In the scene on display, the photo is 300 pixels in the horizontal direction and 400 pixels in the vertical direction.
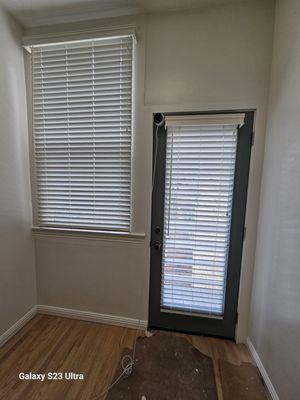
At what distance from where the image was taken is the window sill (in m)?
1.94

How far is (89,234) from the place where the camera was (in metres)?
2.02

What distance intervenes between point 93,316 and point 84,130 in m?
1.92

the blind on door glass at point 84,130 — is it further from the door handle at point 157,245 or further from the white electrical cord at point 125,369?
the white electrical cord at point 125,369

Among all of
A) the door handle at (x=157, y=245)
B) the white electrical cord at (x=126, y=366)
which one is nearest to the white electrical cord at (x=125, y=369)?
the white electrical cord at (x=126, y=366)

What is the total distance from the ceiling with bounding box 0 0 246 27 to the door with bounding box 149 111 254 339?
2.83ft

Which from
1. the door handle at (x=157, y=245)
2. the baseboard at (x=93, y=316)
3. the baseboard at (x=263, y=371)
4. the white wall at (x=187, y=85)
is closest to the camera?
the baseboard at (x=263, y=371)

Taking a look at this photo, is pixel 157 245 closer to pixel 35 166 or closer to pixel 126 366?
pixel 126 366

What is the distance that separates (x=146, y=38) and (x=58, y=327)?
9.45 feet

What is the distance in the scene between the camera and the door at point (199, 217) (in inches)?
68.1

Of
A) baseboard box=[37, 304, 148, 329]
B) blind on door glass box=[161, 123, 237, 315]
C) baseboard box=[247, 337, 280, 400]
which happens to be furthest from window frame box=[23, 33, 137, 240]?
baseboard box=[247, 337, 280, 400]

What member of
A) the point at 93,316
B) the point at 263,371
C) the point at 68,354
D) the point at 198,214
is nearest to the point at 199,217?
the point at 198,214

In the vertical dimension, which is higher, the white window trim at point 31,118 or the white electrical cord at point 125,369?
the white window trim at point 31,118

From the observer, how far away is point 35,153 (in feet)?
6.73

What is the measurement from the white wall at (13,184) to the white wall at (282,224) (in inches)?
88.7
